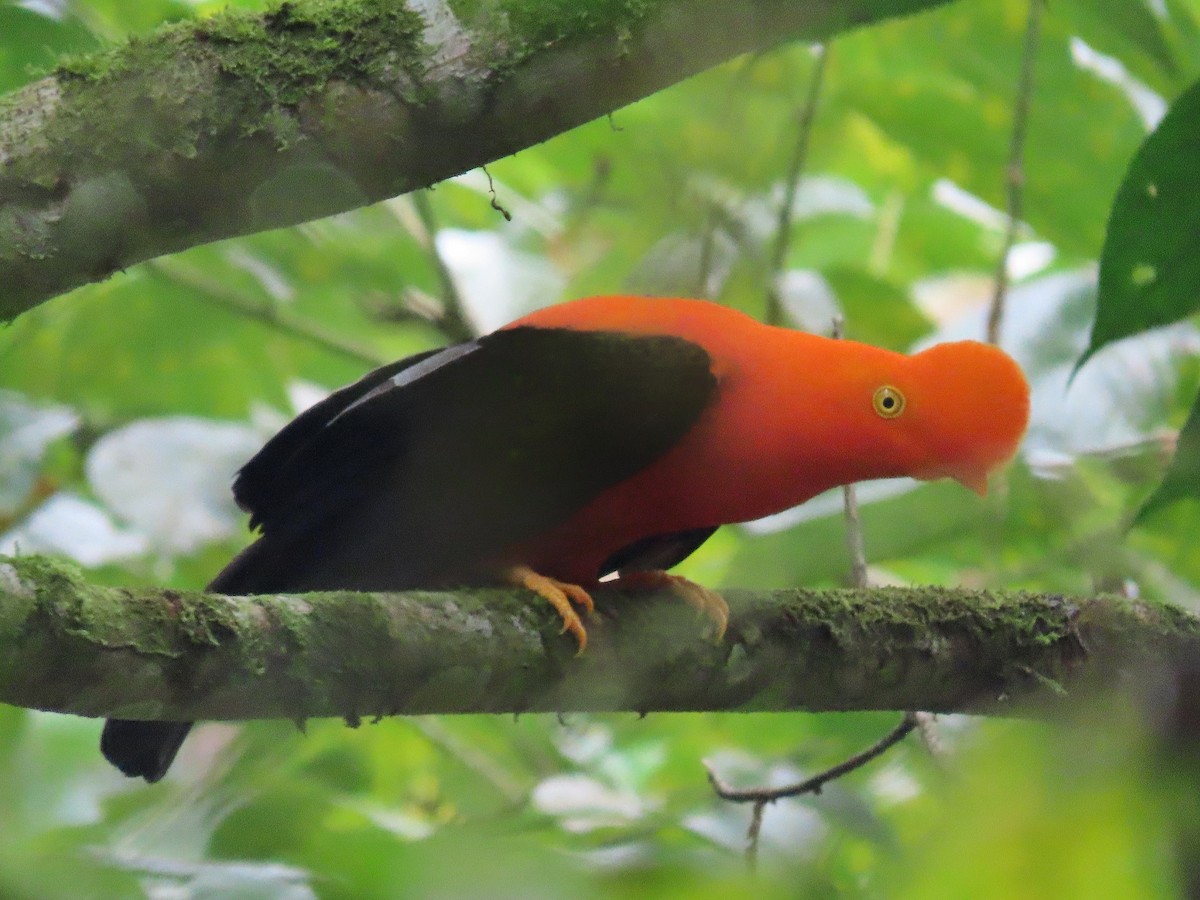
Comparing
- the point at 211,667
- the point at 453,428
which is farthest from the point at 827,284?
the point at 211,667

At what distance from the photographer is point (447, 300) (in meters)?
3.34

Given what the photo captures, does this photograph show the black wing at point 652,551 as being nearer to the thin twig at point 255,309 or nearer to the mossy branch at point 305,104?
the thin twig at point 255,309

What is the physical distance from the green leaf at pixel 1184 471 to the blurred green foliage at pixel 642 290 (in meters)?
0.56

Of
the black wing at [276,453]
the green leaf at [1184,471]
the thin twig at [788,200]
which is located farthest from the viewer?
the thin twig at [788,200]

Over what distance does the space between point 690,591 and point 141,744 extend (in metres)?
0.93

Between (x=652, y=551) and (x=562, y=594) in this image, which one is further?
(x=652, y=551)

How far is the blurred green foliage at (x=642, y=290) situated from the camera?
244cm

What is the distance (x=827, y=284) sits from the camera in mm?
3352

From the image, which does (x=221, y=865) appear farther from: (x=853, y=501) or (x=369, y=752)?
(x=369, y=752)

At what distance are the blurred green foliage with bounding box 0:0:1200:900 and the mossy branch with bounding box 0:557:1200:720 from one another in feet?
0.61

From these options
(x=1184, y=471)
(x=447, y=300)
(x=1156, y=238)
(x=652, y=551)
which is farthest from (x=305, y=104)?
(x=447, y=300)

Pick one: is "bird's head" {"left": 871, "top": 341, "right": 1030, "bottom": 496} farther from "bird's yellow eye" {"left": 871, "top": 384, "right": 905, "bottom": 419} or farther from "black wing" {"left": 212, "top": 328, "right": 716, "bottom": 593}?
"black wing" {"left": 212, "top": 328, "right": 716, "bottom": 593}

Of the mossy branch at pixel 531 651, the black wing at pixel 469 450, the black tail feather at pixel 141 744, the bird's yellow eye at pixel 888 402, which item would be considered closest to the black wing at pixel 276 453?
the black wing at pixel 469 450

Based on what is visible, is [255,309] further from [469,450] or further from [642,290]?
[469,450]
